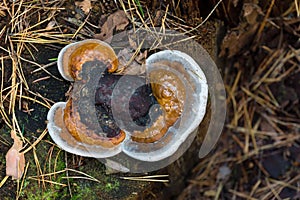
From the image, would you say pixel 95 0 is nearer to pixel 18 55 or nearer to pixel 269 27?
pixel 18 55

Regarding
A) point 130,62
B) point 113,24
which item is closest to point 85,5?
point 113,24

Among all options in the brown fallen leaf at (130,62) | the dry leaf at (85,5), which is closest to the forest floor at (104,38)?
the dry leaf at (85,5)

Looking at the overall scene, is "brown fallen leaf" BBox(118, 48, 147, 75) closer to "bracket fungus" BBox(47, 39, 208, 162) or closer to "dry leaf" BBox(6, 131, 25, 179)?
"bracket fungus" BBox(47, 39, 208, 162)

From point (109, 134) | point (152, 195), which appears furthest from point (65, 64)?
point (152, 195)

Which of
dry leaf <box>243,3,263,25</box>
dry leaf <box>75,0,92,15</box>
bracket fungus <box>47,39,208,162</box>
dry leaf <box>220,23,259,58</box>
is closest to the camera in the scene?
bracket fungus <box>47,39,208,162</box>

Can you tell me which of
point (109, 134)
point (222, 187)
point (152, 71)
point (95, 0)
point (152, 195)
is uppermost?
point (95, 0)

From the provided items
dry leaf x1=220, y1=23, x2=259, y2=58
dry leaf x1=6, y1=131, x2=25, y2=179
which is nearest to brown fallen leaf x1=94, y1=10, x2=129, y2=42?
dry leaf x1=6, y1=131, x2=25, y2=179
